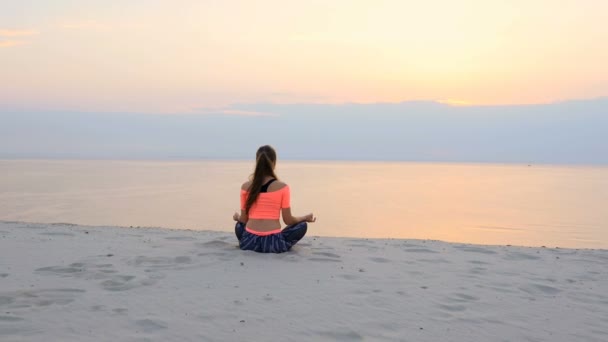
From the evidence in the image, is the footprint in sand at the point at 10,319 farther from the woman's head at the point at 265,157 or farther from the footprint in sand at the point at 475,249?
the footprint in sand at the point at 475,249

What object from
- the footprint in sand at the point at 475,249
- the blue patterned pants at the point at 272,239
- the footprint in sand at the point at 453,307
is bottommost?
the footprint in sand at the point at 475,249

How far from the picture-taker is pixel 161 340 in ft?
13.5

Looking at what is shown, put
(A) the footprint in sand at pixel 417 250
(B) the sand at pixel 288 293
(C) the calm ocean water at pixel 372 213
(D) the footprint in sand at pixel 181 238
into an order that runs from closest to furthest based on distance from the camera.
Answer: (B) the sand at pixel 288 293 < (A) the footprint in sand at pixel 417 250 < (D) the footprint in sand at pixel 181 238 < (C) the calm ocean water at pixel 372 213

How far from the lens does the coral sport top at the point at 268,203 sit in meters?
7.35

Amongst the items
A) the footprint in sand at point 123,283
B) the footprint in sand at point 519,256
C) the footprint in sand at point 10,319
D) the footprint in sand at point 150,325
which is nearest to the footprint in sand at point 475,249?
the footprint in sand at point 519,256

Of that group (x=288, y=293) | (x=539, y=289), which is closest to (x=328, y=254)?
(x=288, y=293)

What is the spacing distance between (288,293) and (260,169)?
2.24 m

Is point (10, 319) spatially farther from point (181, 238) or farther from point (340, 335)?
point (181, 238)

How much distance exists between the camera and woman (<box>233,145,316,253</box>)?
735 centimetres

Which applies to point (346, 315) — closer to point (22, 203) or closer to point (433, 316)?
point (433, 316)

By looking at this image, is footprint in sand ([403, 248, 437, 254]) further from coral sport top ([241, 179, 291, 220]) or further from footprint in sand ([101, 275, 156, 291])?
footprint in sand ([101, 275, 156, 291])

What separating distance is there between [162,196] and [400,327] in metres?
22.1

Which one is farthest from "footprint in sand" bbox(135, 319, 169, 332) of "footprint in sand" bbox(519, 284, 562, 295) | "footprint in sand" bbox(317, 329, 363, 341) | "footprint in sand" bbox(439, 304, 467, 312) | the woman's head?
"footprint in sand" bbox(519, 284, 562, 295)

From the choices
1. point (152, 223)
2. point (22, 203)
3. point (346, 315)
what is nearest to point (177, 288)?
point (346, 315)
